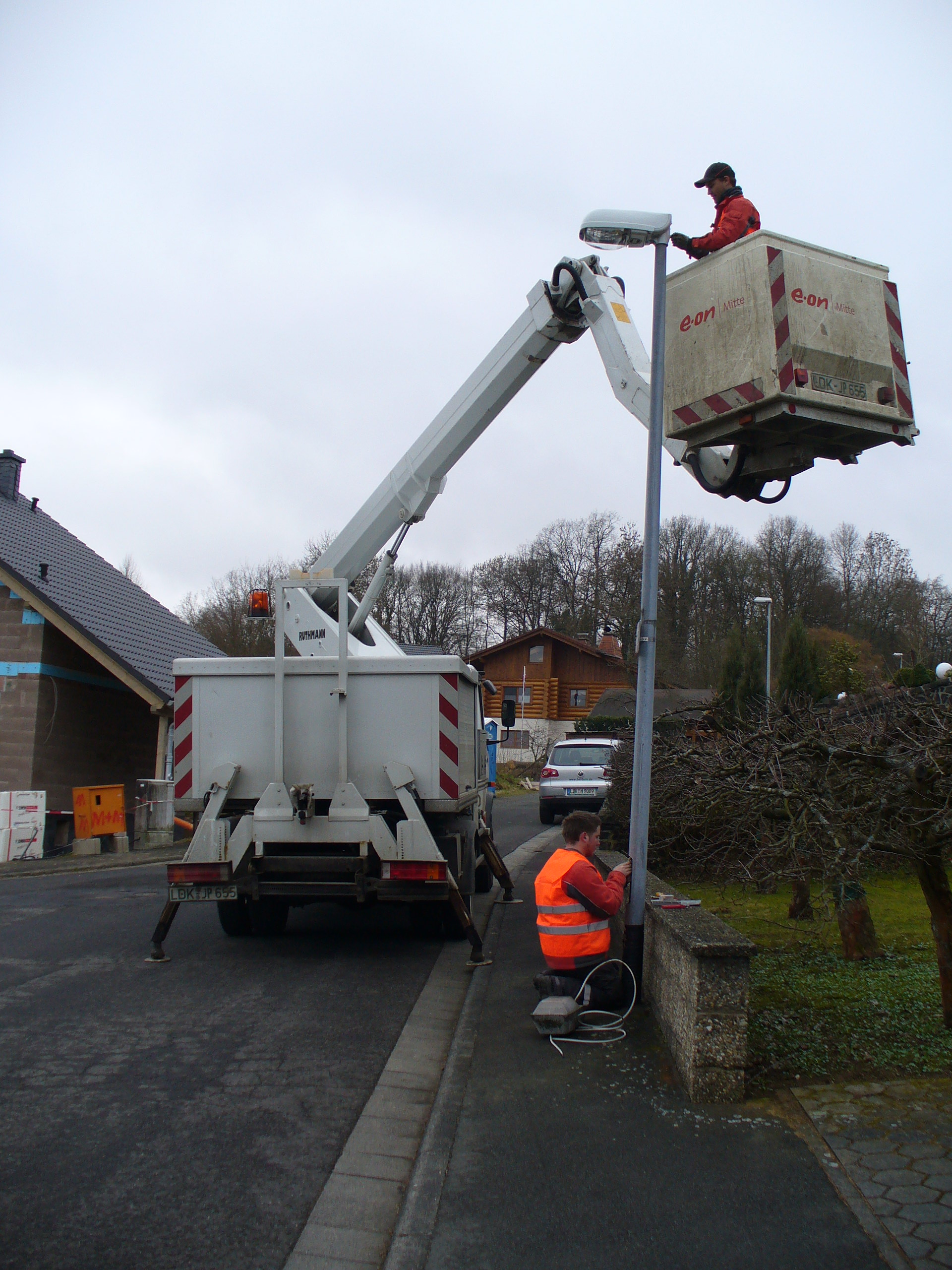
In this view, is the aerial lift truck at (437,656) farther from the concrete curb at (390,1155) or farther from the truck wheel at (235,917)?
the concrete curb at (390,1155)

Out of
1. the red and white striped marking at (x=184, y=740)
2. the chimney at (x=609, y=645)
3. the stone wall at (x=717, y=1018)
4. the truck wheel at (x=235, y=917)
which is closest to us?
the stone wall at (x=717, y=1018)

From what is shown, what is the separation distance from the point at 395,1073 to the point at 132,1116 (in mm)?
1342

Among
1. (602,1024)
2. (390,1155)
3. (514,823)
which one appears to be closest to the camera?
(390,1155)

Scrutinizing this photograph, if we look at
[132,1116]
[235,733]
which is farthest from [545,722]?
[132,1116]

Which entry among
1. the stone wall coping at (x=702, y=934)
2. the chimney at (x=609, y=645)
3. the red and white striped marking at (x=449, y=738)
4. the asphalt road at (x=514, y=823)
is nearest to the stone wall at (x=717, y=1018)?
the stone wall coping at (x=702, y=934)

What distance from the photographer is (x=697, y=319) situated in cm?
506

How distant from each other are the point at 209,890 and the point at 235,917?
124 centimetres

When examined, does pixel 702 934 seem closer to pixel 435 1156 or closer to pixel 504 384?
pixel 435 1156

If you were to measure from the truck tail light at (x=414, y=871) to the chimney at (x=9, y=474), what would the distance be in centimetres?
1817

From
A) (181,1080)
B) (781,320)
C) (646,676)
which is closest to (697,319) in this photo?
(781,320)

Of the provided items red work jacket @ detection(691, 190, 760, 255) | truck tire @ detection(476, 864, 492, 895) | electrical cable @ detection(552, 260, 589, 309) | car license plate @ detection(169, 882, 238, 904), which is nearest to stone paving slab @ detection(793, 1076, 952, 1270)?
red work jacket @ detection(691, 190, 760, 255)

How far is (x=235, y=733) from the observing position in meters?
7.88

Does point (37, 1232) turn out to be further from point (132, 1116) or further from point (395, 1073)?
point (395, 1073)

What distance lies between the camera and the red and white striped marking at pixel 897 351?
4684mm
